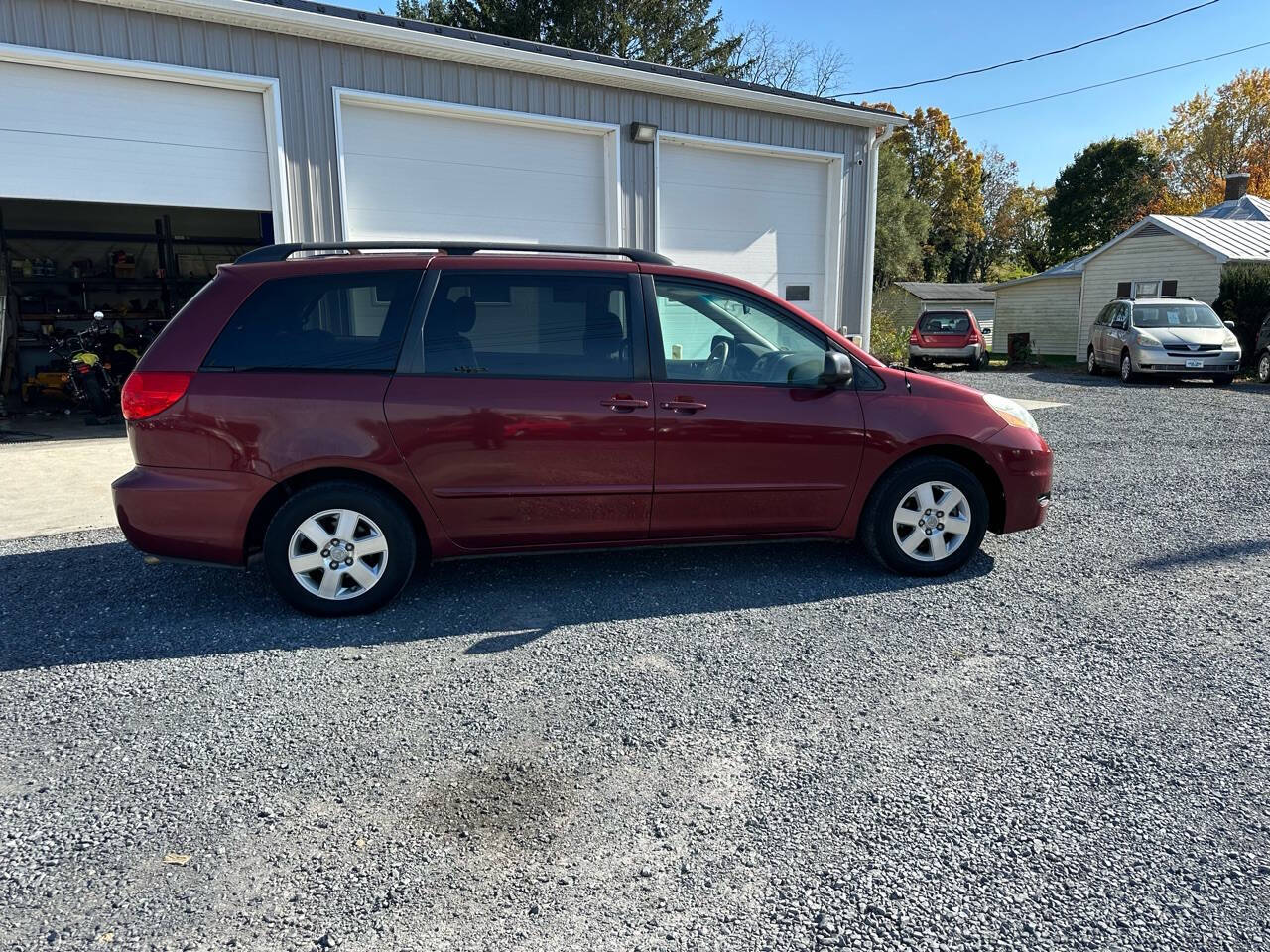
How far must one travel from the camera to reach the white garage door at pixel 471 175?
912cm

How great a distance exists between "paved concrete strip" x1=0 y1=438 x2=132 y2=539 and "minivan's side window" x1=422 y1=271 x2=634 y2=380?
3398mm

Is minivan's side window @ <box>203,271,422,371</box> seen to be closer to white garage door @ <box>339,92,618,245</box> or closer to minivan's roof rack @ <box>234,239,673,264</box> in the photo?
minivan's roof rack @ <box>234,239,673,264</box>

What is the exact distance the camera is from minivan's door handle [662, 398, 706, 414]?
13.5 feet

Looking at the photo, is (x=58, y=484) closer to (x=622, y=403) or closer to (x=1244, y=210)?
(x=622, y=403)

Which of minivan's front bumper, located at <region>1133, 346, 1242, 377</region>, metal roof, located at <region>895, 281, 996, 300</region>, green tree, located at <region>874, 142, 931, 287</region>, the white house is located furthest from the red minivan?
metal roof, located at <region>895, 281, 996, 300</region>

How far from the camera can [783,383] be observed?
430 cm

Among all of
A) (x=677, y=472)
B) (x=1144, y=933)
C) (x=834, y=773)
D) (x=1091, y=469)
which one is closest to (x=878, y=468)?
(x=677, y=472)

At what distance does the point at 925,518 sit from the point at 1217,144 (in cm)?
4807

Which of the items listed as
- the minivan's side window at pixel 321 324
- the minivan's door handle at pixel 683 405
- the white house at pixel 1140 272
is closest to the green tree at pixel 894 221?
the white house at pixel 1140 272

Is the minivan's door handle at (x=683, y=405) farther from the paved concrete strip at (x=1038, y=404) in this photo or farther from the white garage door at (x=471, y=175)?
the paved concrete strip at (x=1038, y=404)

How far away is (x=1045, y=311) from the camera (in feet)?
92.7

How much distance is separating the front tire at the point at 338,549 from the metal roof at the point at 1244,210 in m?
27.3

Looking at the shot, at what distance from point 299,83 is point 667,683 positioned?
318 inches

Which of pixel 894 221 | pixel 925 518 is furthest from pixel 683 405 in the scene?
pixel 894 221
